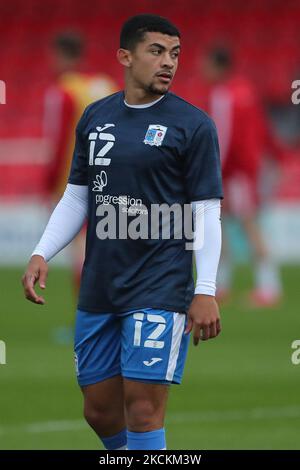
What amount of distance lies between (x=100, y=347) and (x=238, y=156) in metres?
9.73

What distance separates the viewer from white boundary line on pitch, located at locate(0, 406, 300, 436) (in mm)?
8781

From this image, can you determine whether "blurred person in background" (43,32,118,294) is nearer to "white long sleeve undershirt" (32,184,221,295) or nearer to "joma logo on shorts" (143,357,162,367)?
"white long sleeve undershirt" (32,184,221,295)

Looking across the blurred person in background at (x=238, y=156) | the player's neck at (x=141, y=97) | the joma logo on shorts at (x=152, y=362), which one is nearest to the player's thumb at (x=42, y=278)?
the joma logo on shorts at (x=152, y=362)

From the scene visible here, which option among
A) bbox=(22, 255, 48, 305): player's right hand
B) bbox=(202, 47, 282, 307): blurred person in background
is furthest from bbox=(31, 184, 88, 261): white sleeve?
bbox=(202, 47, 282, 307): blurred person in background

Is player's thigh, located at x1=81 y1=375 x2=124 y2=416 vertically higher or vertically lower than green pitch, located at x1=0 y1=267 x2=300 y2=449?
higher

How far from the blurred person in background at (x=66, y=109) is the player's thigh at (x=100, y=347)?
6363 mm

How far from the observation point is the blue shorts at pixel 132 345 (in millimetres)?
6203

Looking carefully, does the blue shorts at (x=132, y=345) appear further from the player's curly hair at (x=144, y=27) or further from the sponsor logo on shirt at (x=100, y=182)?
the player's curly hair at (x=144, y=27)

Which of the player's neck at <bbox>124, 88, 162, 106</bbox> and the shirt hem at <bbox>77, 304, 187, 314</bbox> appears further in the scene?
the player's neck at <bbox>124, 88, 162, 106</bbox>

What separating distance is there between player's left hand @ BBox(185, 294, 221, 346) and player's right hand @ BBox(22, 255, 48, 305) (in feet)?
2.46

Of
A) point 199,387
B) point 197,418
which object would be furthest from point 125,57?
point 199,387

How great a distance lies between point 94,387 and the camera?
6465 millimetres

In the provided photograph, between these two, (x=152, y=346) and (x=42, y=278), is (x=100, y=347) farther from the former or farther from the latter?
(x=42, y=278)

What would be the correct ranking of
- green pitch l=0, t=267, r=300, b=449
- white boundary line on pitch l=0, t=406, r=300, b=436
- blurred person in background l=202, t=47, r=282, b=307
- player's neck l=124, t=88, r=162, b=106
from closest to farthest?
player's neck l=124, t=88, r=162, b=106, green pitch l=0, t=267, r=300, b=449, white boundary line on pitch l=0, t=406, r=300, b=436, blurred person in background l=202, t=47, r=282, b=307
